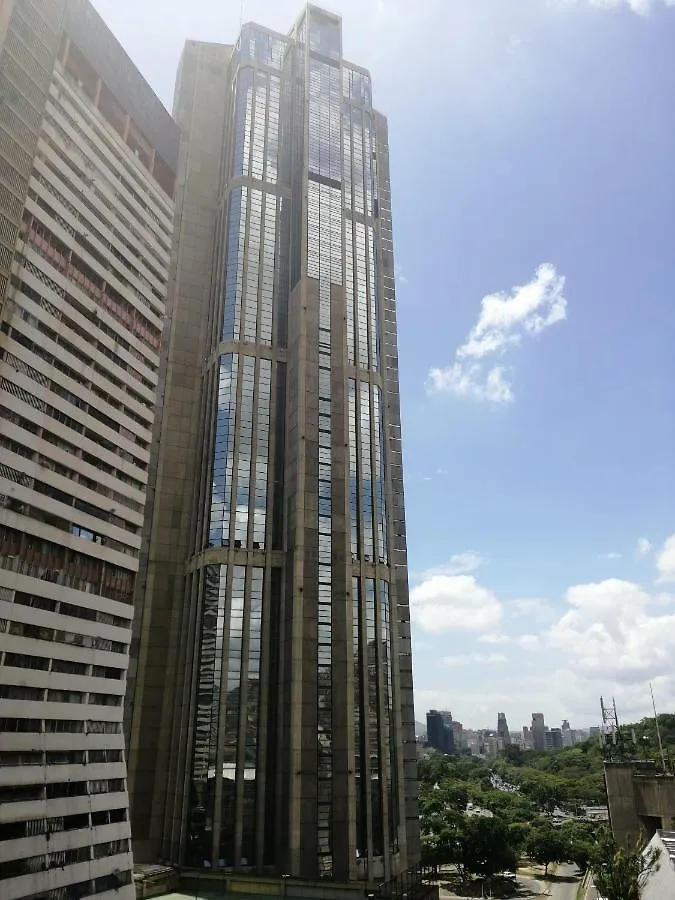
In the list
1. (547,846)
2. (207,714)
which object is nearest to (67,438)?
(207,714)

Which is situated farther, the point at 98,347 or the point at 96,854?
the point at 98,347

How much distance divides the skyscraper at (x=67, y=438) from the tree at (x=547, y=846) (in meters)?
75.2

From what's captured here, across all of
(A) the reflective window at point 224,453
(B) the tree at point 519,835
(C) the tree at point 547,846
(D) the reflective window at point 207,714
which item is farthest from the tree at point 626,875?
(C) the tree at point 547,846

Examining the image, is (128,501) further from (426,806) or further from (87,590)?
(426,806)

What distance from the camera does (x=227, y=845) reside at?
195 ft

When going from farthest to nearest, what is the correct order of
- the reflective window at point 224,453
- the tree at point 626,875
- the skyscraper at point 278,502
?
the reflective window at point 224,453 < the skyscraper at point 278,502 < the tree at point 626,875

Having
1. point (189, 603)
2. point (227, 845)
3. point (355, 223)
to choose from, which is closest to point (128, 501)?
point (189, 603)

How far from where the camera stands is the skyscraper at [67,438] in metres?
49.6

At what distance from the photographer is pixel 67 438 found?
5844 cm

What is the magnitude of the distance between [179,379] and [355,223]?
33.1m

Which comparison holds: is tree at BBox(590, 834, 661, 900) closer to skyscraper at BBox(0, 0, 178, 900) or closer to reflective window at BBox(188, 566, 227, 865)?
reflective window at BBox(188, 566, 227, 865)

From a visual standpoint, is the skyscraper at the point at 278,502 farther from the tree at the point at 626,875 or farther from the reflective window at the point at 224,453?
the tree at the point at 626,875

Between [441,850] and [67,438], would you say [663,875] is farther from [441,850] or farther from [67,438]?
[441,850]

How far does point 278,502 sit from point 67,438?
24693mm
